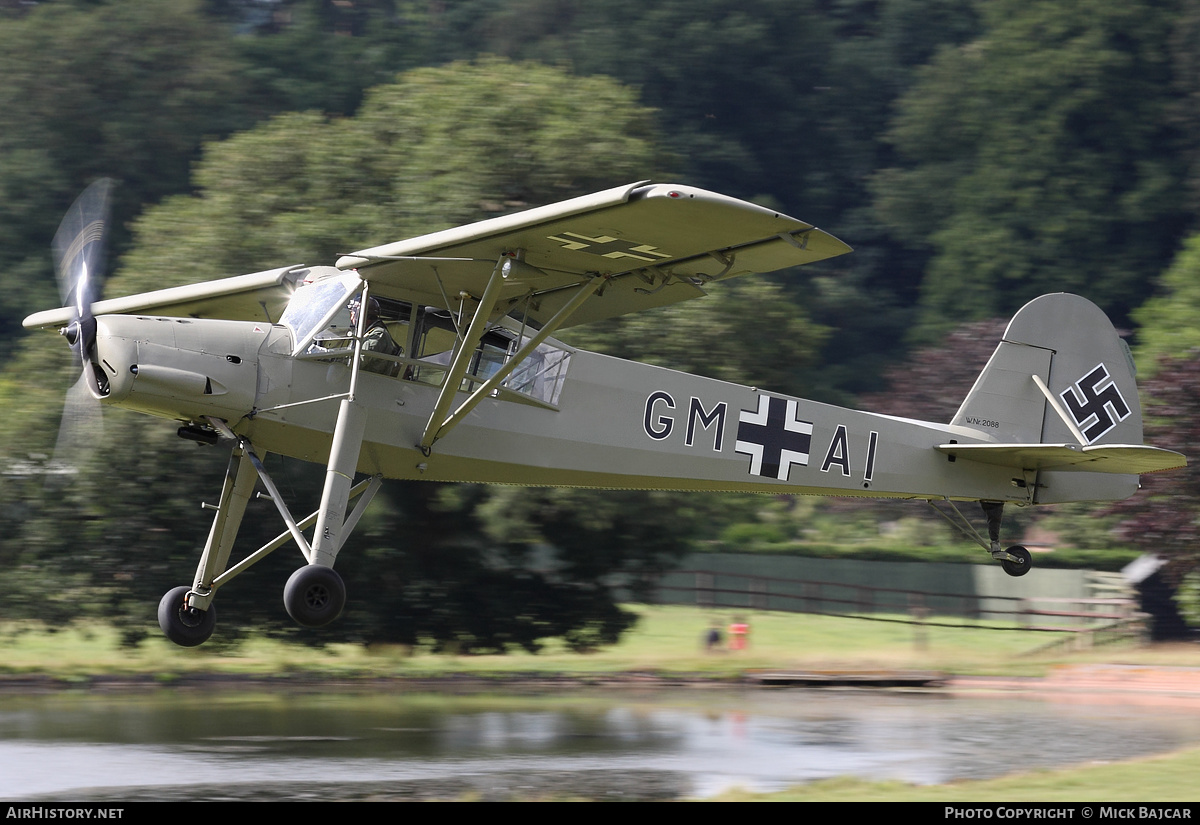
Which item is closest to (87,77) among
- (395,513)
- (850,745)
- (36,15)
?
(36,15)

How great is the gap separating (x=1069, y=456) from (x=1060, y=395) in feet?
4.28

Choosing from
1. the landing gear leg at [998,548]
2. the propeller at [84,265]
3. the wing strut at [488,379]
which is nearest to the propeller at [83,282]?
the propeller at [84,265]

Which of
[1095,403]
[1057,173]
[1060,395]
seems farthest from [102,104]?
[1095,403]

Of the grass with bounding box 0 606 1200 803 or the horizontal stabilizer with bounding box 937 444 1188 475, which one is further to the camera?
the grass with bounding box 0 606 1200 803

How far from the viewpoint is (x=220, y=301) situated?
11.8 metres

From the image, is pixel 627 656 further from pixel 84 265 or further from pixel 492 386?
pixel 84 265

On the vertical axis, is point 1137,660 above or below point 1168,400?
below

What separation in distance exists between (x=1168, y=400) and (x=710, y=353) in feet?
25.7

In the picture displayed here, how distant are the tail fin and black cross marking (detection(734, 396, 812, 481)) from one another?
6.86ft

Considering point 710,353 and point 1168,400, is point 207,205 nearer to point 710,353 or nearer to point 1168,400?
point 710,353

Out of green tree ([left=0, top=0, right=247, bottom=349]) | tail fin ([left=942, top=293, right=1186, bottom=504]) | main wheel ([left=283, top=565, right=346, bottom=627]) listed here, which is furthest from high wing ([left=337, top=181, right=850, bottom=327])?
green tree ([left=0, top=0, right=247, bottom=349])

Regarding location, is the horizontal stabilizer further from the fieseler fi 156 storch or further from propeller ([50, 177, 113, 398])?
propeller ([50, 177, 113, 398])

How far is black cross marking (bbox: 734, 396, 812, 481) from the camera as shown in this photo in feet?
39.2

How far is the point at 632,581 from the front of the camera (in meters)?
19.9
